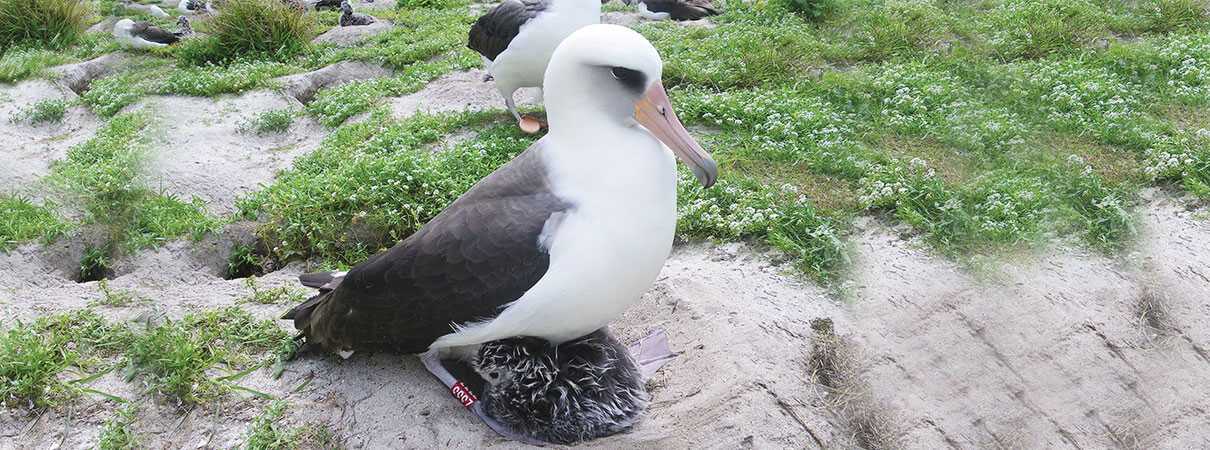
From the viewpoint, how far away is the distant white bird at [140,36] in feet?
29.9

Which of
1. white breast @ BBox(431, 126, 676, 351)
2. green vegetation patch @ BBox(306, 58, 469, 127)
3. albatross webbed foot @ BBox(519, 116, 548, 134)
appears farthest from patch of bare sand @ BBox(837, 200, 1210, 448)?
green vegetation patch @ BBox(306, 58, 469, 127)

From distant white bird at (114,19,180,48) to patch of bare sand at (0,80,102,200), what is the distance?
1734mm

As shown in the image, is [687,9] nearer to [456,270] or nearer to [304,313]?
[304,313]

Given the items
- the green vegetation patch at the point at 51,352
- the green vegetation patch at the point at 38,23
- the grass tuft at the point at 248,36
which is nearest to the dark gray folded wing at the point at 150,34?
the green vegetation patch at the point at 38,23

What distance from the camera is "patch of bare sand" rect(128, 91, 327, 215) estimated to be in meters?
5.14

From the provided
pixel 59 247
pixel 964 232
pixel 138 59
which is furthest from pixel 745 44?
pixel 138 59

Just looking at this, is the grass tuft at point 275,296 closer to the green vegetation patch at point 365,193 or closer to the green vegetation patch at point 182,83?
the green vegetation patch at point 365,193

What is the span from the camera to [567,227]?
2594mm

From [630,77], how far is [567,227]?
56 cm

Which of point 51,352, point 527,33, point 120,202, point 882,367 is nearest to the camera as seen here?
point 882,367

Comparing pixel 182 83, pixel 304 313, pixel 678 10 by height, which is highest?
pixel 304 313

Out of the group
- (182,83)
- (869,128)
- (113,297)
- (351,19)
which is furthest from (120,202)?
(351,19)

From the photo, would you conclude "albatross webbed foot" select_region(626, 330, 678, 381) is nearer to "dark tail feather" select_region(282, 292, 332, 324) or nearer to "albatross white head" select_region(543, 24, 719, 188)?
"albatross white head" select_region(543, 24, 719, 188)

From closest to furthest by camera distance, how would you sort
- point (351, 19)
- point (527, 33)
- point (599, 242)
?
1. point (599, 242)
2. point (527, 33)
3. point (351, 19)
